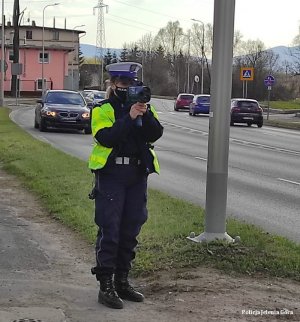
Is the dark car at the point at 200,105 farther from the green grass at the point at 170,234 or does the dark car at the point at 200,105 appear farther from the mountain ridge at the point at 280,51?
the green grass at the point at 170,234

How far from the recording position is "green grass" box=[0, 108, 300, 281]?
5.83 m

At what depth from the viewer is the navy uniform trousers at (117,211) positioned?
191 inches

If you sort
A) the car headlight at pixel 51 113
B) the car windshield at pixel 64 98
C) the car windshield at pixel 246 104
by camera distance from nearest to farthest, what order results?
the car headlight at pixel 51 113 < the car windshield at pixel 64 98 < the car windshield at pixel 246 104

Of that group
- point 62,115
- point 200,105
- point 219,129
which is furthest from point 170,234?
point 200,105

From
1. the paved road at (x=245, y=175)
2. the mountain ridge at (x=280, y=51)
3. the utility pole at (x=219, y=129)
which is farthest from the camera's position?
the mountain ridge at (x=280, y=51)

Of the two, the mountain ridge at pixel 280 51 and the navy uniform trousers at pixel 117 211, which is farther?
the mountain ridge at pixel 280 51

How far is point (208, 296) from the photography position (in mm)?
5027

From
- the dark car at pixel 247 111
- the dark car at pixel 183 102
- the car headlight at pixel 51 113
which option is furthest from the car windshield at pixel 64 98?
the dark car at pixel 183 102

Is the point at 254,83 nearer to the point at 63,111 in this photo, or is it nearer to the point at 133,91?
the point at 63,111

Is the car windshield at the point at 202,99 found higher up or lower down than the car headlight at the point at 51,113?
higher up

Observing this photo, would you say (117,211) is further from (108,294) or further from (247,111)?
(247,111)

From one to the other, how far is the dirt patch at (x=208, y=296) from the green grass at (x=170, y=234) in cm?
23

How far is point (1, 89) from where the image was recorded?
43.3 m

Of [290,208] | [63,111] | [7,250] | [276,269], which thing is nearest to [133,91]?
[276,269]
